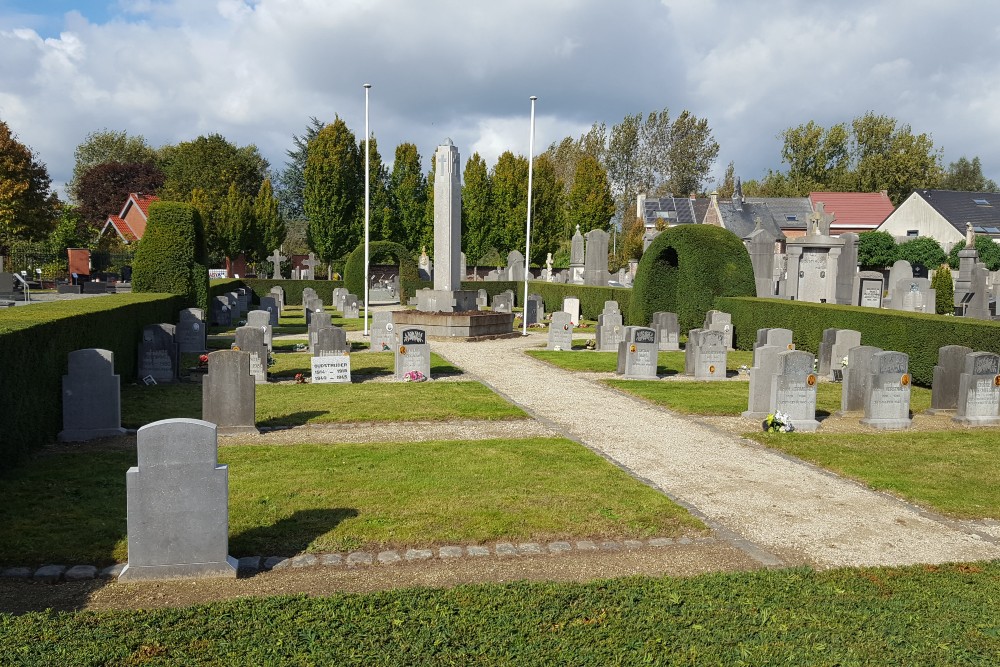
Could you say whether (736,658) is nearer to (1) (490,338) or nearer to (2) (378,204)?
(1) (490,338)

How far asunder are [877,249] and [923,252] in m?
2.87

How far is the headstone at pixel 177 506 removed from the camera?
228 inches

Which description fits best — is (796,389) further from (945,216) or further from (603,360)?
(945,216)

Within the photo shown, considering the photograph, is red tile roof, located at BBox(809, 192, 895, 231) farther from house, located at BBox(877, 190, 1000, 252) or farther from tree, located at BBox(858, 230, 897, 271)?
tree, located at BBox(858, 230, 897, 271)

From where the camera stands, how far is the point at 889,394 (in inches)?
470

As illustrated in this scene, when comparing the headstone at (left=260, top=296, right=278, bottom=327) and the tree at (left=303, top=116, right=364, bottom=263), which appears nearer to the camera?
the headstone at (left=260, top=296, right=278, bottom=327)

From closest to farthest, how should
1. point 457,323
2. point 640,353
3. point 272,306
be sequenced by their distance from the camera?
point 640,353 < point 457,323 < point 272,306

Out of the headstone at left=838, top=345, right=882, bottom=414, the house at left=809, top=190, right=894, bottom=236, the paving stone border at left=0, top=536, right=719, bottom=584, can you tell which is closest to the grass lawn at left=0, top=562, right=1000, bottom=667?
the paving stone border at left=0, top=536, right=719, bottom=584

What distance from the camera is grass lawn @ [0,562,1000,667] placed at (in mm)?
4539

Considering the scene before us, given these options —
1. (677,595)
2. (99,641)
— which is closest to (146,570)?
(99,641)

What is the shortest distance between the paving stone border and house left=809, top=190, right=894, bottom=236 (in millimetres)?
61839

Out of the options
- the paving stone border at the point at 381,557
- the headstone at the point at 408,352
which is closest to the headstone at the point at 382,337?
the headstone at the point at 408,352

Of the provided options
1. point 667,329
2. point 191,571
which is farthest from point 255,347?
point 667,329

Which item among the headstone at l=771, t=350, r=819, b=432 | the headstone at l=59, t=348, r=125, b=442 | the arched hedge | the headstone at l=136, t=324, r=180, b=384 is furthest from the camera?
the arched hedge
